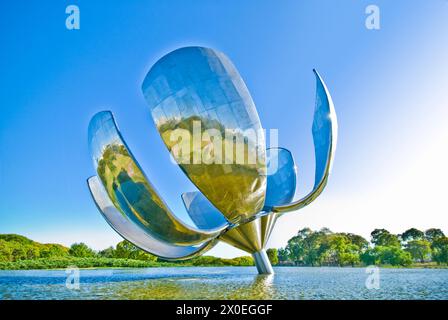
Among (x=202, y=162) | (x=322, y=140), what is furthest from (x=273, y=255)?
(x=202, y=162)

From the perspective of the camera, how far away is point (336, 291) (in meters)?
9.53

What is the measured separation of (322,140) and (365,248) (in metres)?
28.0

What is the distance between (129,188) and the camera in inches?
416

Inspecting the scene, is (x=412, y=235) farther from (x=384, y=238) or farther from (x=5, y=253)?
(x=5, y=253)

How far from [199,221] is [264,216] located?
3472 mm

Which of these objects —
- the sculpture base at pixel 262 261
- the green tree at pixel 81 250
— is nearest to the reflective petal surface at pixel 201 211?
the sculpture base at pixel 262 261

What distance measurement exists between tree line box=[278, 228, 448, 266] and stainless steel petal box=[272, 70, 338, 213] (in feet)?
77.1

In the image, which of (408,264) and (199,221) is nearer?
(199,221)

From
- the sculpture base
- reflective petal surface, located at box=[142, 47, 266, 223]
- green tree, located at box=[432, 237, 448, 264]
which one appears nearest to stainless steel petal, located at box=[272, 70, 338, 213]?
the sculpture base

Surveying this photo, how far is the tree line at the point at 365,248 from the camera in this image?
107ft

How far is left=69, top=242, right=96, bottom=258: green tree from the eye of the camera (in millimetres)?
40094
